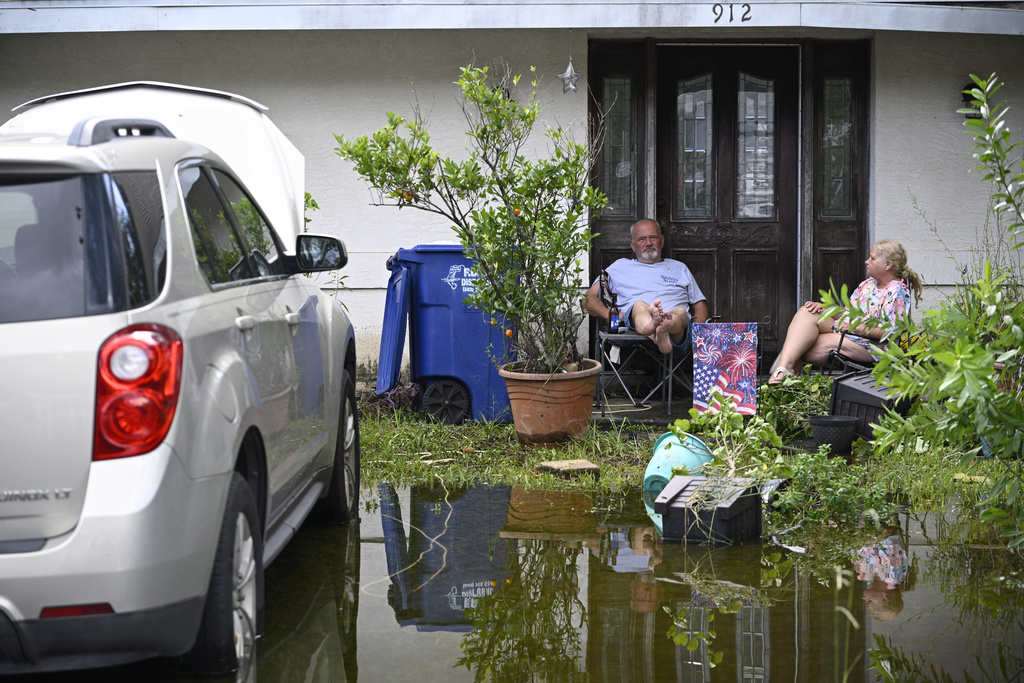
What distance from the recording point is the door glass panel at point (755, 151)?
8508 mm

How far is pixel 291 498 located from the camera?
3525 millimetres

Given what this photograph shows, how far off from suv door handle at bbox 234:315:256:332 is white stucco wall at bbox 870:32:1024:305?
6504 millimetres

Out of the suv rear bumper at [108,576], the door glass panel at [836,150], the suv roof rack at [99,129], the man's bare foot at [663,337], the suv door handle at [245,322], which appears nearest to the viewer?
the suv rear bumper at [108,576]

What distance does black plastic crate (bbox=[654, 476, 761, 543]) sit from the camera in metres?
4.05

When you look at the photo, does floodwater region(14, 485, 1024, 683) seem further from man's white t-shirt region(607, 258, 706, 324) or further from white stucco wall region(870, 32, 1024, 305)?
white stucco wall region(870, 32, 1024, 305)

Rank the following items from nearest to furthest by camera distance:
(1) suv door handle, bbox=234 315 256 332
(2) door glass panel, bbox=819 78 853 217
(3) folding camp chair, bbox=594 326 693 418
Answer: (1) suv door handle, bbox=234 315 256 332 < (3) folding camp chair, bbox=594 326 693 418 < (2) door glass panel, bbox=819 78 853 217

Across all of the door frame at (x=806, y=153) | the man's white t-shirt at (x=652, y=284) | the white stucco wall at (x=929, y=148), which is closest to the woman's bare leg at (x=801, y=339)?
the man's white t-shirt at (x=652, y=284)

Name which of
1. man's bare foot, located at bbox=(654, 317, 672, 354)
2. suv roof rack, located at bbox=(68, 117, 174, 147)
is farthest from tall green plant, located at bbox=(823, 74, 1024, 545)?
man's bare foot, located at bbox=(654, 317, 672, 354)

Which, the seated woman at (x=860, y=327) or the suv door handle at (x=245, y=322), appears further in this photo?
the seated woman at (x=860, y=327)

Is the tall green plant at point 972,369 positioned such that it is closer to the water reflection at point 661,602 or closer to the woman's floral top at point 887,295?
the water reflection at point 661,602

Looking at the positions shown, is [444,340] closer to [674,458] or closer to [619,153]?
[674,458]

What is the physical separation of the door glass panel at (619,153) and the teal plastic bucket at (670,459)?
3892 mm

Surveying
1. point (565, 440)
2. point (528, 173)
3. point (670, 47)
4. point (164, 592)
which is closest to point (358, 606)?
point (164, 592)

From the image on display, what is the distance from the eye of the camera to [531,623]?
3268 millimetres
